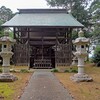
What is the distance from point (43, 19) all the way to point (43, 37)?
6.44 feet

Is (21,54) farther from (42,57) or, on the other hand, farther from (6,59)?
(6,59)

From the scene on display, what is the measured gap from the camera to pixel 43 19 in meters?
30.7

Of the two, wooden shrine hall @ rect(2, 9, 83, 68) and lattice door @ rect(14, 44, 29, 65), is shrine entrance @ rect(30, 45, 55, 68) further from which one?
lattice door @ rect(14, 44, 29, 65)

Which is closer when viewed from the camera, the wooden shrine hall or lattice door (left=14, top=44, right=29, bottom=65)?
lattice door (left=14, top=44, right=29, bottom=65)

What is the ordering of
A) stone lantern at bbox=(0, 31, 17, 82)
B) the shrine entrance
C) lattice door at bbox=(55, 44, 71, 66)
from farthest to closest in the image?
the shrine entrance < lattice door at bbox=(55, 44, 71, 66) < stone lantern at bbox=(0, 31, 17, 82)

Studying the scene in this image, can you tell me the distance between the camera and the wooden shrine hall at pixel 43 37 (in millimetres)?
27766

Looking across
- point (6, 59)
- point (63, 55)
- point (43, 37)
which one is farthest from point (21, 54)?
point (6, 59)

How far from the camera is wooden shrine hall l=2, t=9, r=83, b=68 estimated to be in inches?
1093

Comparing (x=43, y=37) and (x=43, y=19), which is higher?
(x=43, y=19)

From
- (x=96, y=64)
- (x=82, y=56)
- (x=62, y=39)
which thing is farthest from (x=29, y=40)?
(x=82, y=56)

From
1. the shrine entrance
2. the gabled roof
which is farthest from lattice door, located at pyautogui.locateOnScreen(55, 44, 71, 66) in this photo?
the gabled roof

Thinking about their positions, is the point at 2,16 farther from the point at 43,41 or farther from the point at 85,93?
the point at 85,93

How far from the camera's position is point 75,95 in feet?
36.5

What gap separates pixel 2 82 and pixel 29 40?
13563 millimetres
